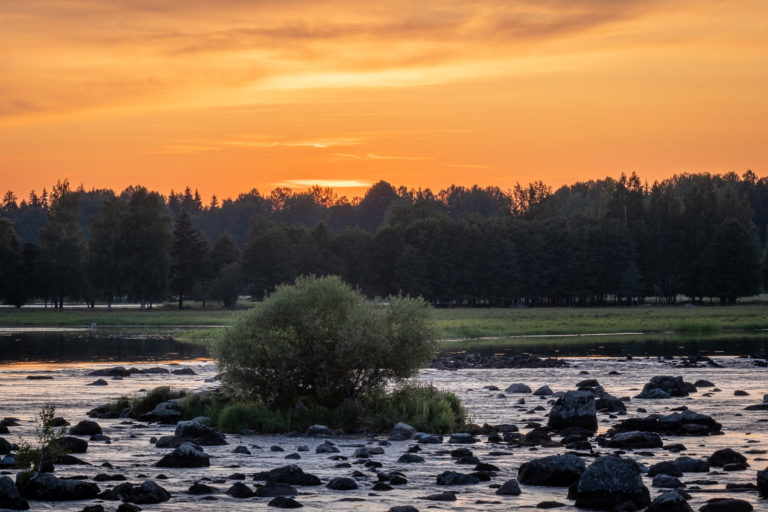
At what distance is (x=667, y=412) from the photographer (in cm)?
3988

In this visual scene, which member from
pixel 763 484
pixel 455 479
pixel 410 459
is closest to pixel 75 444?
pixel 410 459

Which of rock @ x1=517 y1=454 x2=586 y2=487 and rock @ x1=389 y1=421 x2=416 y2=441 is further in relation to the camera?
rock @ x1=389 y1=421 x2=416 y2=441

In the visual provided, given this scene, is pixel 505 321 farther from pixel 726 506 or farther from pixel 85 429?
pixel 726 506

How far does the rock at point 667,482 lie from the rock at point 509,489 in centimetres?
339

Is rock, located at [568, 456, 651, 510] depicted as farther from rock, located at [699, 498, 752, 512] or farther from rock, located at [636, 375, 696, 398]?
rock, located at [636, 375, 696, 398]

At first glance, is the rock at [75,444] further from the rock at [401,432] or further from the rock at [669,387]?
the rock at [669,387]

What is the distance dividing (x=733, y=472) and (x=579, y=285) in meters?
154

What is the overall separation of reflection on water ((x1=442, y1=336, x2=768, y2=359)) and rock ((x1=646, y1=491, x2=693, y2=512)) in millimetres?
53027

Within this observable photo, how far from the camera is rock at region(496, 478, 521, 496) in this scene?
79.3 feet

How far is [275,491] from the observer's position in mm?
24406

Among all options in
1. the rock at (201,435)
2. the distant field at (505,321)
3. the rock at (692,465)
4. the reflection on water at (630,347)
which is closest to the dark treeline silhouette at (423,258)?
the distant field at (505,321)

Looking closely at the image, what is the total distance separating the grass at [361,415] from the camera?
35.9 metres

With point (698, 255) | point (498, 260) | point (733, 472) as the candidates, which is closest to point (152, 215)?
point (498, 260)

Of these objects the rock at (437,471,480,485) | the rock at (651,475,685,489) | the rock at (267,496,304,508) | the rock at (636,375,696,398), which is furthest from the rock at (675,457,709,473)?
the rock at (636,375,696,398)
